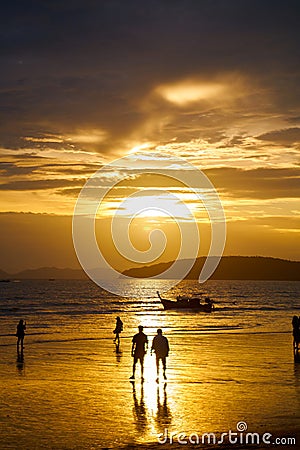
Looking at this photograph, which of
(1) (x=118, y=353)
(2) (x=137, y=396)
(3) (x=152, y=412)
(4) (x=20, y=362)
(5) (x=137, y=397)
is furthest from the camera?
(1) (x=118, y=353)

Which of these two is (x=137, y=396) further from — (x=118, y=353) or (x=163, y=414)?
(x=118, y=353)

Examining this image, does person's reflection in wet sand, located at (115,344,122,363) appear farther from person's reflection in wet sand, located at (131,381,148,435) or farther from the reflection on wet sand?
person's reflection in wet sand, located at (131,381,148,435)

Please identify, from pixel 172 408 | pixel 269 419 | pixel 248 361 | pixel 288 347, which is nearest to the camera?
pixel 269 419

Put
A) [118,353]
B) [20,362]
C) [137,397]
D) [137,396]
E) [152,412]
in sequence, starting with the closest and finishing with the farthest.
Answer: [152,412], [137,397], [137,396], [20,362], [118,353]

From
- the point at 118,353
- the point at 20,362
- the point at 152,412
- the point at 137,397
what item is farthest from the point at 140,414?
the point at 118,353

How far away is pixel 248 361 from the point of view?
2122 cm

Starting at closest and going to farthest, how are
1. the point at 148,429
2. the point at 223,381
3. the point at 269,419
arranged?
the point at 148,429, the point at 269,419, the point at 223,381

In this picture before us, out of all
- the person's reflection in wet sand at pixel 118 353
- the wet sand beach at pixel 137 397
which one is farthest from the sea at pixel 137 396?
the person's reflection in wet sand at pixel 118 353

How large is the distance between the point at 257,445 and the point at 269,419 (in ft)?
7.12

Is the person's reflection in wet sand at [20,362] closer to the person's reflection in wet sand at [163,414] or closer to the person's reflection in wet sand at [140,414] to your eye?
the person's reflection in wet sand at [140,414]

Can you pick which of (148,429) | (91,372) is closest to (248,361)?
(91,372)

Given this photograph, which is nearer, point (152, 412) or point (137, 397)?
point (152, 412)

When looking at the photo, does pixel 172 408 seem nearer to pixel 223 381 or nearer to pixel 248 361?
pixel 223 381

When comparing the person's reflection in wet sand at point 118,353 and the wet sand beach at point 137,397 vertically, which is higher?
the person's reflection in wet sand at point 118,353
